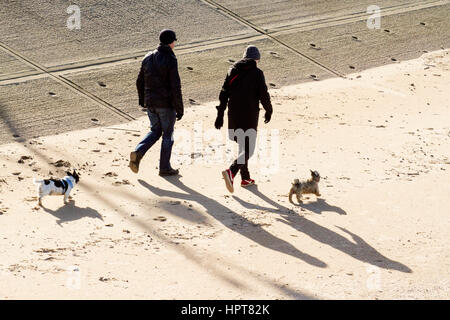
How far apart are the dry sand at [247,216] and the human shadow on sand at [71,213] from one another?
0.04ft

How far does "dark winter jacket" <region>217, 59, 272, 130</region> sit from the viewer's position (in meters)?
9.41

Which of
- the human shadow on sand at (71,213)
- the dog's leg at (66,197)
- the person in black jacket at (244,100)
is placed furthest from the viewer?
the person in black jacket at (244,100)

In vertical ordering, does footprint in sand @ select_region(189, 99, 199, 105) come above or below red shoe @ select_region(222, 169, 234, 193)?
above

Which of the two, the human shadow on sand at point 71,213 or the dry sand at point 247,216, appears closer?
the dry sand at point 247,216

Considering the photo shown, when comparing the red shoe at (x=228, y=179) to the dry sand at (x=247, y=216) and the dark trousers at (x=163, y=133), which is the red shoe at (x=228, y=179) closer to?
the dry sand at (x=247, y=216)

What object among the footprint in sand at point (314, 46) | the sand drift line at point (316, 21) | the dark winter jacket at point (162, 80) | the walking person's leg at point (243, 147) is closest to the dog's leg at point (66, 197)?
the dark winter jacket at point (162, 80)

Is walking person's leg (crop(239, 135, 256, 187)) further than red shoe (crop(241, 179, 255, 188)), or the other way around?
red shoe (crop(241, 179, 255, 188))

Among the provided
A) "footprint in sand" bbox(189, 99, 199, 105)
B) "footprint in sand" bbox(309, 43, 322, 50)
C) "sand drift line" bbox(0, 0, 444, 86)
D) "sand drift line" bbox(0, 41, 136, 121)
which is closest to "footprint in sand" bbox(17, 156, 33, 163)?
"sand drift line" bbox(0, 41, 136, 121)

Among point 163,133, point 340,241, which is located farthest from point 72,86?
point 340,241

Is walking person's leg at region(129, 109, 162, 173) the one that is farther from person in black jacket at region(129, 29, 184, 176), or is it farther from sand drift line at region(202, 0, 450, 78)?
sand drift line at region(202, 0, 450, 78)

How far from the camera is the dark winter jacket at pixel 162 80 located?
9586 mm

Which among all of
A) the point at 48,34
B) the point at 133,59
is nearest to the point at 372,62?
the point at 133,59

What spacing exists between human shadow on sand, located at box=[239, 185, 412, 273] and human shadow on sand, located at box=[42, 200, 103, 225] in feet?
5.16
